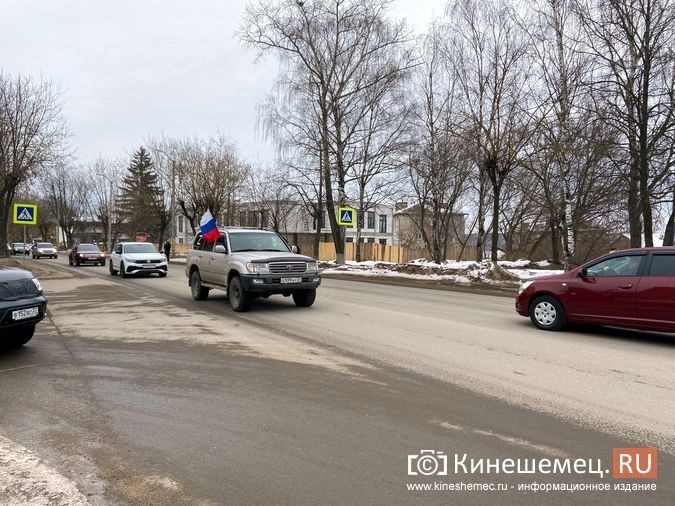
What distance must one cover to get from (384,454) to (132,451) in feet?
6.33

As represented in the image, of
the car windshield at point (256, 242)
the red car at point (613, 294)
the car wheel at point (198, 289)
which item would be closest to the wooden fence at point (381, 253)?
the car wheel at point (198, 289)

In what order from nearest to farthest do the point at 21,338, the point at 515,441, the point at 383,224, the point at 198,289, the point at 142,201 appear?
the point at 515,441 < the point at 21,338 < the point at 198,289 < the point at 142,201 < the point at 383,224

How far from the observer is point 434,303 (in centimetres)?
1312

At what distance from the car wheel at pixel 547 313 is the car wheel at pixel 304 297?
16.1 feet

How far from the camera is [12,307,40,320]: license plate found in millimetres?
6468

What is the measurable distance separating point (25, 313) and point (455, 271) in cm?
1716

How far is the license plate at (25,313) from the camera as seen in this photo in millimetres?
6468

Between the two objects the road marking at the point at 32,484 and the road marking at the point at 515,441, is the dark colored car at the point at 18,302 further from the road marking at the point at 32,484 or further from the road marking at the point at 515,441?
the road marking at the point at 515,441

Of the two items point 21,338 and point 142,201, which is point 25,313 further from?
point 142,201

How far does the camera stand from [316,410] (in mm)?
4676

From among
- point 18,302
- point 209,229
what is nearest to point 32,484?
point 18,302

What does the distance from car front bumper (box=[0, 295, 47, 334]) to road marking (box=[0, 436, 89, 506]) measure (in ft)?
10.5

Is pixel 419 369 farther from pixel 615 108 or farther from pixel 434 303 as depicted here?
pixel 615 108

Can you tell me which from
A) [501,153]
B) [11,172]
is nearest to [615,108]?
[501,153]
